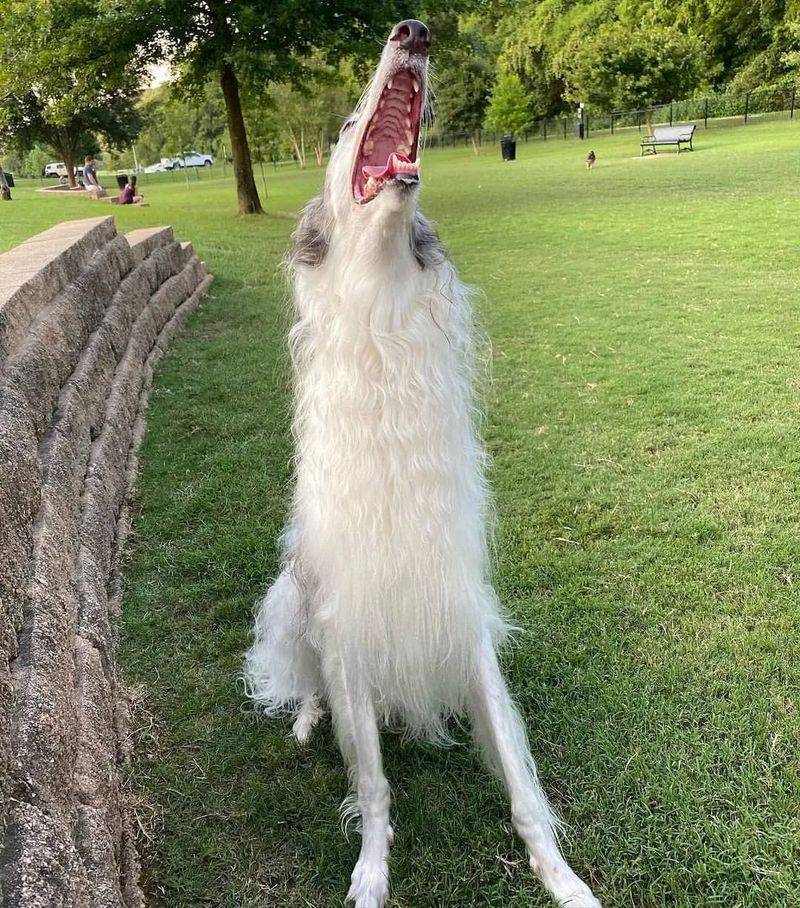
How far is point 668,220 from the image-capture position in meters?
11.4

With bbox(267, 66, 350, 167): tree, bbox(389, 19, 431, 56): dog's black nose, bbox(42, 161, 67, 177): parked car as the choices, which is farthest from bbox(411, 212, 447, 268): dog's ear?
bbox(42, 161, 67, 177): parked car

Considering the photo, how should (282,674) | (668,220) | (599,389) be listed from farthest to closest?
1. (668,220)
2. (599,389)
3. (282,674)

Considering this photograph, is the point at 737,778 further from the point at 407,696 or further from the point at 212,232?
the point at 212,232

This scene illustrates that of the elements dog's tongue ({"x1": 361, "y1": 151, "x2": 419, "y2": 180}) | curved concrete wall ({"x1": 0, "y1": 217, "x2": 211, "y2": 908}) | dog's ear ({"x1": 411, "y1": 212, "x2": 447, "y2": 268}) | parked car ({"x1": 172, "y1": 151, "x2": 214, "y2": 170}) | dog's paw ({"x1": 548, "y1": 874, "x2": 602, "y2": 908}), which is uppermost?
parked car ({"x1": 172, "y1": 151, "x2": 214, "y2": 170})

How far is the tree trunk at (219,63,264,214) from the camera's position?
15.3 metres

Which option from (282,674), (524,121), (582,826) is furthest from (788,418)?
(524,121)

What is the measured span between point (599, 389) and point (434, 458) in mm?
3624

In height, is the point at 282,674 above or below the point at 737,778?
above

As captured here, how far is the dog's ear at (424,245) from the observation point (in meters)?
1.74

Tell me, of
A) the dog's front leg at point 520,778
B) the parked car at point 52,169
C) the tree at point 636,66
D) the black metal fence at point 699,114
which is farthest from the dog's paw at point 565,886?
the parked car at point 52,169

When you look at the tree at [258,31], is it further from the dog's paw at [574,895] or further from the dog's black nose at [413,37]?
the dog's paw at [574,895]

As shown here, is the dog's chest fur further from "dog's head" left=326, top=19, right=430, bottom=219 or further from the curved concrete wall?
the curved concrete wall

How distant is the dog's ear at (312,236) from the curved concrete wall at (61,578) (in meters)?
1.01

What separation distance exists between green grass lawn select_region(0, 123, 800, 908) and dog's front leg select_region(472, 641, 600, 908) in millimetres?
72
